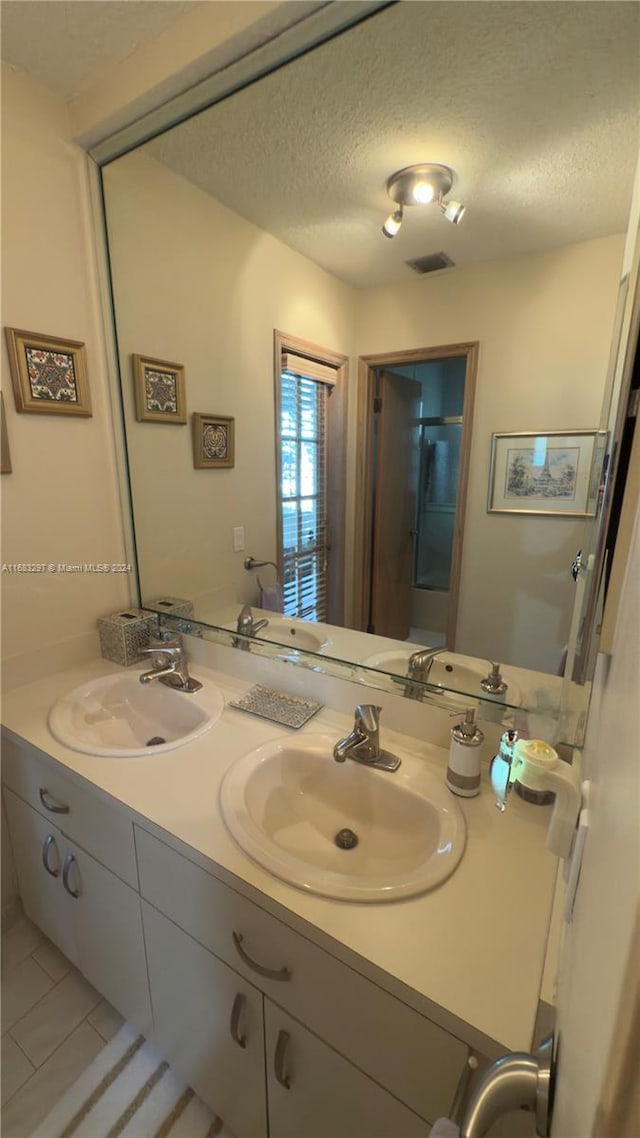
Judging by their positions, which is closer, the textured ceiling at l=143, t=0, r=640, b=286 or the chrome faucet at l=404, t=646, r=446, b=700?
the textured ceiling at l=143, t=0, r=640, b=286

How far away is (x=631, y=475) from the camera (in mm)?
528

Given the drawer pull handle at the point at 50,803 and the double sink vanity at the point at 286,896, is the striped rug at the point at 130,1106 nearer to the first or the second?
the double sink vanity at the point at 286,896

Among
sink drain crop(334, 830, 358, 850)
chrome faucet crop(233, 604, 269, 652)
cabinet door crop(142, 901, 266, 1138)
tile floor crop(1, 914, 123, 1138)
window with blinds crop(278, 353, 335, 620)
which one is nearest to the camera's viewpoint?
cabinet door crop(142, 901, 266, 1138)

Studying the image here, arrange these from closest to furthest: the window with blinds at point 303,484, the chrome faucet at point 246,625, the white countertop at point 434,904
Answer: the white countertop at point 434,904
the window with blinds at point 303,484
the chrome faucet at point 246,625

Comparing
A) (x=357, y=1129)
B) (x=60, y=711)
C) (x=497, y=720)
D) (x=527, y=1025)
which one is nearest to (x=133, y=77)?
(x=60, y=711)

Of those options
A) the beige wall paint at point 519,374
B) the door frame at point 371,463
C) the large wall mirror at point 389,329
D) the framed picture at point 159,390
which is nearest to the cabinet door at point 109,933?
the large wall mirror at point 389,329

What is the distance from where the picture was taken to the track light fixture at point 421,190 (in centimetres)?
101

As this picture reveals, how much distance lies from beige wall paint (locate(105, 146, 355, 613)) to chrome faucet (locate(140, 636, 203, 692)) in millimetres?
201

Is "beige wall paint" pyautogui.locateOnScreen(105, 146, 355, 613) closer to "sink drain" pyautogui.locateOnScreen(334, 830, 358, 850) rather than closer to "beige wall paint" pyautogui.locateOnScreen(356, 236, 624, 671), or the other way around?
"beige wall paint" pyautogui.locateOnScreen(356, 236, 624, 671)

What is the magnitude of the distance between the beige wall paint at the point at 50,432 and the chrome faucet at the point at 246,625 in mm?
505

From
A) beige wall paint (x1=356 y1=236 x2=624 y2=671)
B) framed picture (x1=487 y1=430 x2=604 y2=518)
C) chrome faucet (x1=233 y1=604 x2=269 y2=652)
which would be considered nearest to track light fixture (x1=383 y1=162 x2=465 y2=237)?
beige wall paint (x1=356 y1=236 x2=624 y2=671)

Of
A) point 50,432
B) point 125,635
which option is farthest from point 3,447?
point 125,635

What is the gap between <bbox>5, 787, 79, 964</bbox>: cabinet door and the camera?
1193mm

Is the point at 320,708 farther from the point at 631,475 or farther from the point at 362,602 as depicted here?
the point at 631,475
